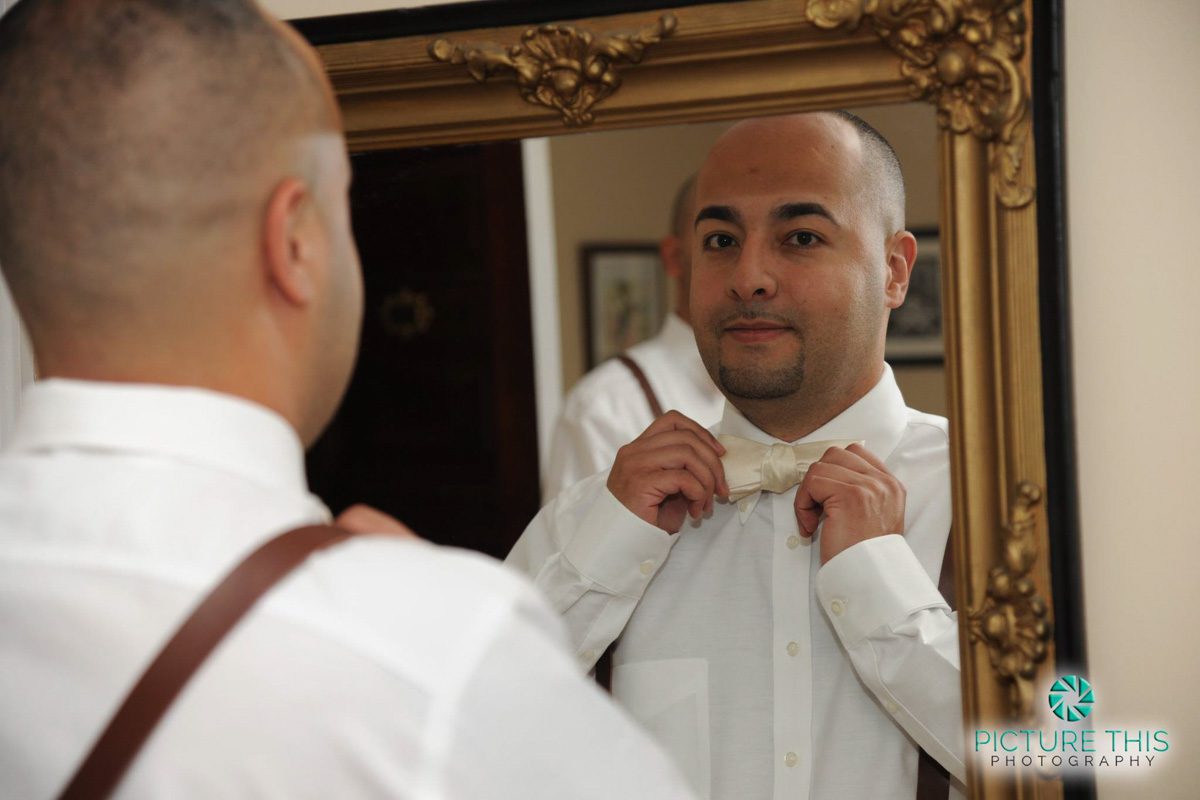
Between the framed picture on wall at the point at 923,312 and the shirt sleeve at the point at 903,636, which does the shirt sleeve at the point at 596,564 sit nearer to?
the shirt sleeve at the point at 903,636

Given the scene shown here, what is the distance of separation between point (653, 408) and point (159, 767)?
2.28 feet

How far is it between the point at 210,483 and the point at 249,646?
0.12 metres

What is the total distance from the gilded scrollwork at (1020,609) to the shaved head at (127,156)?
0.73 m

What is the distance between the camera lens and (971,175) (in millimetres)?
1132

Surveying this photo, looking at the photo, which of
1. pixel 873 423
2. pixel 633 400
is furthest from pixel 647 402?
pixel 873 423

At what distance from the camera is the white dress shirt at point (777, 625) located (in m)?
1.17

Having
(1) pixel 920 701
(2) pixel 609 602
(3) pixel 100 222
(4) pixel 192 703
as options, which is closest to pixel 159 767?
(4) pixel 192 703

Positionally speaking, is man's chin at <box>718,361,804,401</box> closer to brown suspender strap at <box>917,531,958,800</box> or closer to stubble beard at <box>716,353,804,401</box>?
stubble beard at <box>716,353,804,401</box>

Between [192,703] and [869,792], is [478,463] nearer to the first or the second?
[869,792]

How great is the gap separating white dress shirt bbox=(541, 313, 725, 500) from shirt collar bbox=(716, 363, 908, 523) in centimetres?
7

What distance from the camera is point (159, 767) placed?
0.67 m

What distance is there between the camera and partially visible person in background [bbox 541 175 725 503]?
4.05 feet

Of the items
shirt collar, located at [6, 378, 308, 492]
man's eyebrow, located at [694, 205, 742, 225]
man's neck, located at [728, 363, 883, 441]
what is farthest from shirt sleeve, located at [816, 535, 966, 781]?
shirt collar, located at [6, 378, 308, 492]

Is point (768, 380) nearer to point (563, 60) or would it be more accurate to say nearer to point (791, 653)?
point (791, 653)
